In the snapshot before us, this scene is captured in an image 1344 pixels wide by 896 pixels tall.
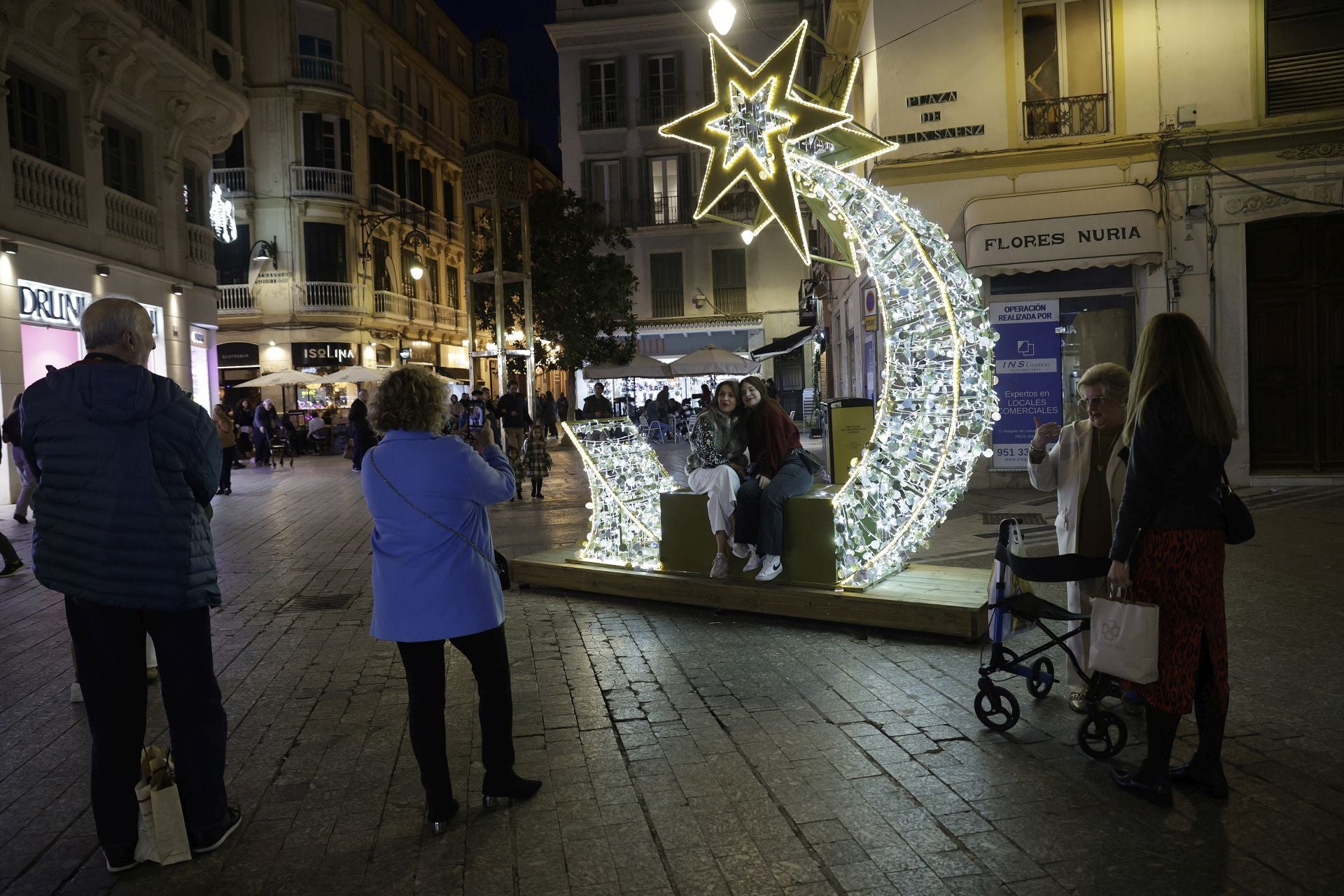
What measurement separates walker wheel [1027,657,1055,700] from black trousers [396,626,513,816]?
2.53 m

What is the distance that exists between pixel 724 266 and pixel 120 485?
31783 mm

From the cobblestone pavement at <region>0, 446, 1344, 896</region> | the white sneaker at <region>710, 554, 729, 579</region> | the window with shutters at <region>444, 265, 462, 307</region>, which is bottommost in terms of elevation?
the cobblestone pavement at <region>0, 446, 1344, 896</region>

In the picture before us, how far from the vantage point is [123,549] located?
319 centimetres

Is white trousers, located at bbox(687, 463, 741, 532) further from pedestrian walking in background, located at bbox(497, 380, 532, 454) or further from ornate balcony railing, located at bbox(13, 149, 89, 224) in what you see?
ornate balcony railing, located at bbox(13, 149, 89, 224)

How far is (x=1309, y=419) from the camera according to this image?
478 inches

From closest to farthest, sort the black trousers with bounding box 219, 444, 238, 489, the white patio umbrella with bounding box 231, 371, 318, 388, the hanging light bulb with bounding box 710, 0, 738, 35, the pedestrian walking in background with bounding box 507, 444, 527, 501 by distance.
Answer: the hanging light bulb with bounding box 710, 0, 738, 35
the pedestrian walking in background with bounding box 507, 444, 527, 501
the black trousers with bounding box 219, 444, 238, 489
the white patio umbrella with bounding box 231, 371, 318, 388

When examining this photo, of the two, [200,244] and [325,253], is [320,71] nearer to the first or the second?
[325,253]

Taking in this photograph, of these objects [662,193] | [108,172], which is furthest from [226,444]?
[662,193]

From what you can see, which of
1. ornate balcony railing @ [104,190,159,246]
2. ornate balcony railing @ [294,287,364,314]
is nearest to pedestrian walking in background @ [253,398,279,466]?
ornate balcony railing @ [104,190,159,246]

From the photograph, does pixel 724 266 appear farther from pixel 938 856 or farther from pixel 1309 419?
pixel 938 856

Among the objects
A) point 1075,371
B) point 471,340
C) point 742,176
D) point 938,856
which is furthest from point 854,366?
point 938,856

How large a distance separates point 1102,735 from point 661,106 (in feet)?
107

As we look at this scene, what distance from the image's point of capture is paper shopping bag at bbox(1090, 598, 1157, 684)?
337 cm

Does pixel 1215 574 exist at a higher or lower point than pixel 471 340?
lower
